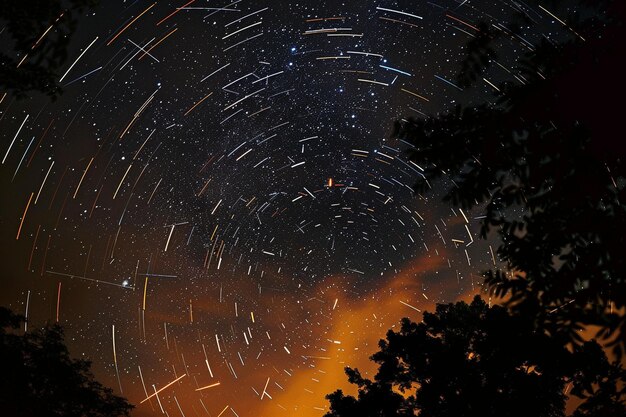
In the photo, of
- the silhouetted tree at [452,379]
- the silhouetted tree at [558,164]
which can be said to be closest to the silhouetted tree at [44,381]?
the silhouetted tree at [452,379]

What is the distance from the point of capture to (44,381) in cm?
1992

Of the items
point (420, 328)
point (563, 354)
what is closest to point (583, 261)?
point (563, 354)

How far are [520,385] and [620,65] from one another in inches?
551

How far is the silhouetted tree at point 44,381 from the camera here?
17.0 m

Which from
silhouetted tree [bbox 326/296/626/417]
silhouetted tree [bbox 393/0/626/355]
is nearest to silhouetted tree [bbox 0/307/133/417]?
silhouetted tree [bbox 326/296/626/417]

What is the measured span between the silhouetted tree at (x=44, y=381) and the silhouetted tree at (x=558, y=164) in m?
19.6

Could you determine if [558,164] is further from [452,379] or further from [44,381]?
[44,381]

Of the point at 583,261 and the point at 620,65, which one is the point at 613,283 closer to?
the point at 583,261

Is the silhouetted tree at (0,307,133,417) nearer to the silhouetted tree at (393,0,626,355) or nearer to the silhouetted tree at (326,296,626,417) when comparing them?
the silhouetted tree at (326,296,626,417)

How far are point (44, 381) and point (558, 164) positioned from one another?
24639 millimetres

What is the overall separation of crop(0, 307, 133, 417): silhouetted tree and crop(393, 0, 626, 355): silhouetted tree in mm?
19615

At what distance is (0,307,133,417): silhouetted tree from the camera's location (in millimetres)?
16961

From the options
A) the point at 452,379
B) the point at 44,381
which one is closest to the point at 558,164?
the point at 452,379

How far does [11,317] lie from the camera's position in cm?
1666
